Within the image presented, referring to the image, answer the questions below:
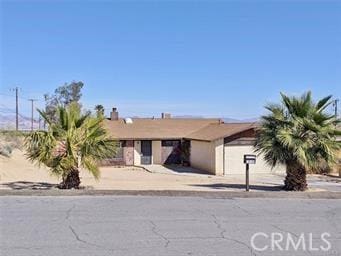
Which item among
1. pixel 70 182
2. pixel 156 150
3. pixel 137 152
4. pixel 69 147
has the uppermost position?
pixel 69 147

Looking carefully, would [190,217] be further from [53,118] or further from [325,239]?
[53,118]

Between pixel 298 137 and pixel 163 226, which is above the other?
pixel 298 137

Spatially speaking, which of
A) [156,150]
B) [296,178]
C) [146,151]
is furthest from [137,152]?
[296,178]

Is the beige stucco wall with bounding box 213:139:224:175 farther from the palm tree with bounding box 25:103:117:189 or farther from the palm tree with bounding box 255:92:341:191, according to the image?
the palm tree with bounding box 25:103:117:189

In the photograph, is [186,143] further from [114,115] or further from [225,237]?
[225,237]

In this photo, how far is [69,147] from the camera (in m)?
16.6

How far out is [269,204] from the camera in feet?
44.3

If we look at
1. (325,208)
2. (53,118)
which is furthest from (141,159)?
(325,208)

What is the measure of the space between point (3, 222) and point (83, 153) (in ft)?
23.5

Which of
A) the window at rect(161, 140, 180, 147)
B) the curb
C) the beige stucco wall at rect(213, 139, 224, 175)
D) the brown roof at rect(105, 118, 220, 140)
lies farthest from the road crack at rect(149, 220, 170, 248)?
the window at rect(161, 140, 180, 147)

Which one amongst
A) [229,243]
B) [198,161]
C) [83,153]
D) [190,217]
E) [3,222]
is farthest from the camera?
[198,161]

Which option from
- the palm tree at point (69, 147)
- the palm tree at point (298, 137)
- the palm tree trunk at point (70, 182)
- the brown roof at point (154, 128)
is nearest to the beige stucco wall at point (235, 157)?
the brown roof at point (154, 128)
